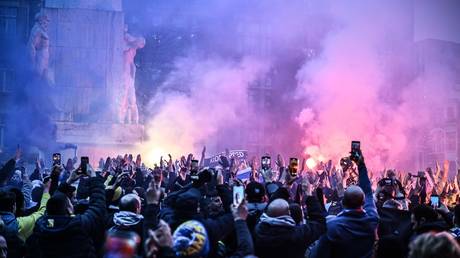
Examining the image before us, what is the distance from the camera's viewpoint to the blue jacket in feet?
13.3

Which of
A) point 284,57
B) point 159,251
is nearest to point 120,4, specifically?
point 284,57

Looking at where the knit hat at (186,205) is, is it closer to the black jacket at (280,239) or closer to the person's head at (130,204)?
the person's head at (130,204)

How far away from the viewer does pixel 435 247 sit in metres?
2.32

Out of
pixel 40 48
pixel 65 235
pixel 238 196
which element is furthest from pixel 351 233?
pixel 40 48

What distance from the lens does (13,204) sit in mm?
4625

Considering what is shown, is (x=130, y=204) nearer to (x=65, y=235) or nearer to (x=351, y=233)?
(x=65, y=235)

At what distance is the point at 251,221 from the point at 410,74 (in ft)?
83.8

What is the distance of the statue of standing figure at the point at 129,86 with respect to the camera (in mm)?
21734

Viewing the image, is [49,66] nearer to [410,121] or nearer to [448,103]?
[410,121]

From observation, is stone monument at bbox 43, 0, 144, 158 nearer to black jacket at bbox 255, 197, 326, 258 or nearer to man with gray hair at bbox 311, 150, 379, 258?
black jacket at bbox 255, 197, 326, 258

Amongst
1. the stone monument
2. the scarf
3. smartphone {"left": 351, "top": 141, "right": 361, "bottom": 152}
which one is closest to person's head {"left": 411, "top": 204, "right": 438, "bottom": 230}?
smartphone {"left": 351, "top": 141, "right": 361, "bottom": 152}

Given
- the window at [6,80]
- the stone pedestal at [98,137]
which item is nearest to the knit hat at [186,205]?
the stone pedestal at [98,137]

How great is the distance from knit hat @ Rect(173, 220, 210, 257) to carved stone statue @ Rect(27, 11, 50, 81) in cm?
1989

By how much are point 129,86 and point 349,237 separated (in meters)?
19.0
